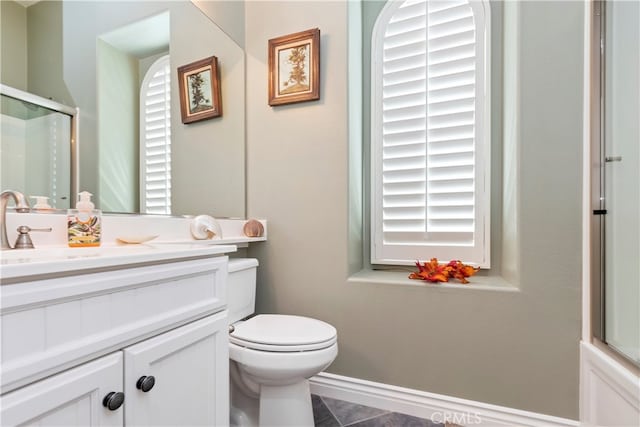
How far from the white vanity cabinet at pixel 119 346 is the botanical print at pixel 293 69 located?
3.66ft

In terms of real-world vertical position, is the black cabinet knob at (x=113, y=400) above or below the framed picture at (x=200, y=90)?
below

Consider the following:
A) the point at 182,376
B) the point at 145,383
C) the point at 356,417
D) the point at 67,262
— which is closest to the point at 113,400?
the point at 145,383

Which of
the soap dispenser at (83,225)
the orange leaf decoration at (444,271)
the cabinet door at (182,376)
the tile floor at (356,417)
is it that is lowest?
the tile floor at (356,417)

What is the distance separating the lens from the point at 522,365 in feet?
4.24

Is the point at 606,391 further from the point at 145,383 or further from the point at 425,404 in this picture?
the point at 145,383

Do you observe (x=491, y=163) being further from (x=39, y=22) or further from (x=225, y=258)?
(x=39, y=22)

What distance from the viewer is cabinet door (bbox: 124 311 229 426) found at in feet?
2.17

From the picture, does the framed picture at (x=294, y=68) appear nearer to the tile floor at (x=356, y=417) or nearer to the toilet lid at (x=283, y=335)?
the toilet lid at (x=283, y=335)

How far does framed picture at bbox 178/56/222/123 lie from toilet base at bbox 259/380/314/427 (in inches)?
49.6

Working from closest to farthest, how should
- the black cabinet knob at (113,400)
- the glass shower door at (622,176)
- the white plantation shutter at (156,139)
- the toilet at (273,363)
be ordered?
the black cabinet knob at (113,400) < the glass shower door at (622,176) < the toilet at (273,363) < the white plantation shutter at (156,139)

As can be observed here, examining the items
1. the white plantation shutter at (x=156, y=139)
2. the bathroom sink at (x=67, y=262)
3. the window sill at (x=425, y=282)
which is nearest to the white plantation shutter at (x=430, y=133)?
the window sill at (x=425, y=282)

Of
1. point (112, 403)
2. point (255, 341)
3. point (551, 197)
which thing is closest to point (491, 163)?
point (551, 197)

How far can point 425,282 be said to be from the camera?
1472mm

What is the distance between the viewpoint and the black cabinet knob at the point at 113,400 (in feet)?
1.97
